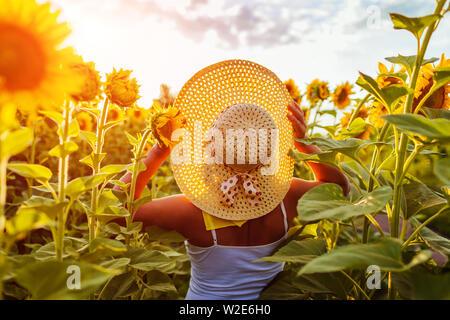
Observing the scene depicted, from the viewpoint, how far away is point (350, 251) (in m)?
0.46

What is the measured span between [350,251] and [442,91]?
1.87 ft

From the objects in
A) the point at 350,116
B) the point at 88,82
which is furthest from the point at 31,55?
the point at 350,116

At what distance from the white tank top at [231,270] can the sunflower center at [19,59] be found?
0.63 m

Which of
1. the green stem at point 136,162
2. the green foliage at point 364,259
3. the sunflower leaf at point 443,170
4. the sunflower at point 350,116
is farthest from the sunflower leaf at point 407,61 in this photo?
the sunflower at point 350,116

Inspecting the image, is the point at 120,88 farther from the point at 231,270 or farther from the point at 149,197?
the point at 231,270

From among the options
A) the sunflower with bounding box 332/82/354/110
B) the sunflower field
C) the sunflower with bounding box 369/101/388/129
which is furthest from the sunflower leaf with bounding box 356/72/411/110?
the sunflower with bounding box 332/82/354/110

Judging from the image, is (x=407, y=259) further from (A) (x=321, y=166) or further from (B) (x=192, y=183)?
(B) (x=192, y=183)

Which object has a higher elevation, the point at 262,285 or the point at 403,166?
the point at 403,166

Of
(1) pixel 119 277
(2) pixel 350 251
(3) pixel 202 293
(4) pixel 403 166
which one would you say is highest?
(4) pixel 403 166

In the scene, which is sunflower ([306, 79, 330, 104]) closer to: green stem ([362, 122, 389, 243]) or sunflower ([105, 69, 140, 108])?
green stem ([362, 122, 389, 243])

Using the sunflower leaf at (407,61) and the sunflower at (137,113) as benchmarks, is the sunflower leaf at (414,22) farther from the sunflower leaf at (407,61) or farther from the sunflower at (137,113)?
the sunflower at (137,113)

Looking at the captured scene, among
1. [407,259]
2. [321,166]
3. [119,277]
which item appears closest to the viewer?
[407,259]

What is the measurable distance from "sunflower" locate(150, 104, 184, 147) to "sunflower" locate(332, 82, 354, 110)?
1.71 metres
